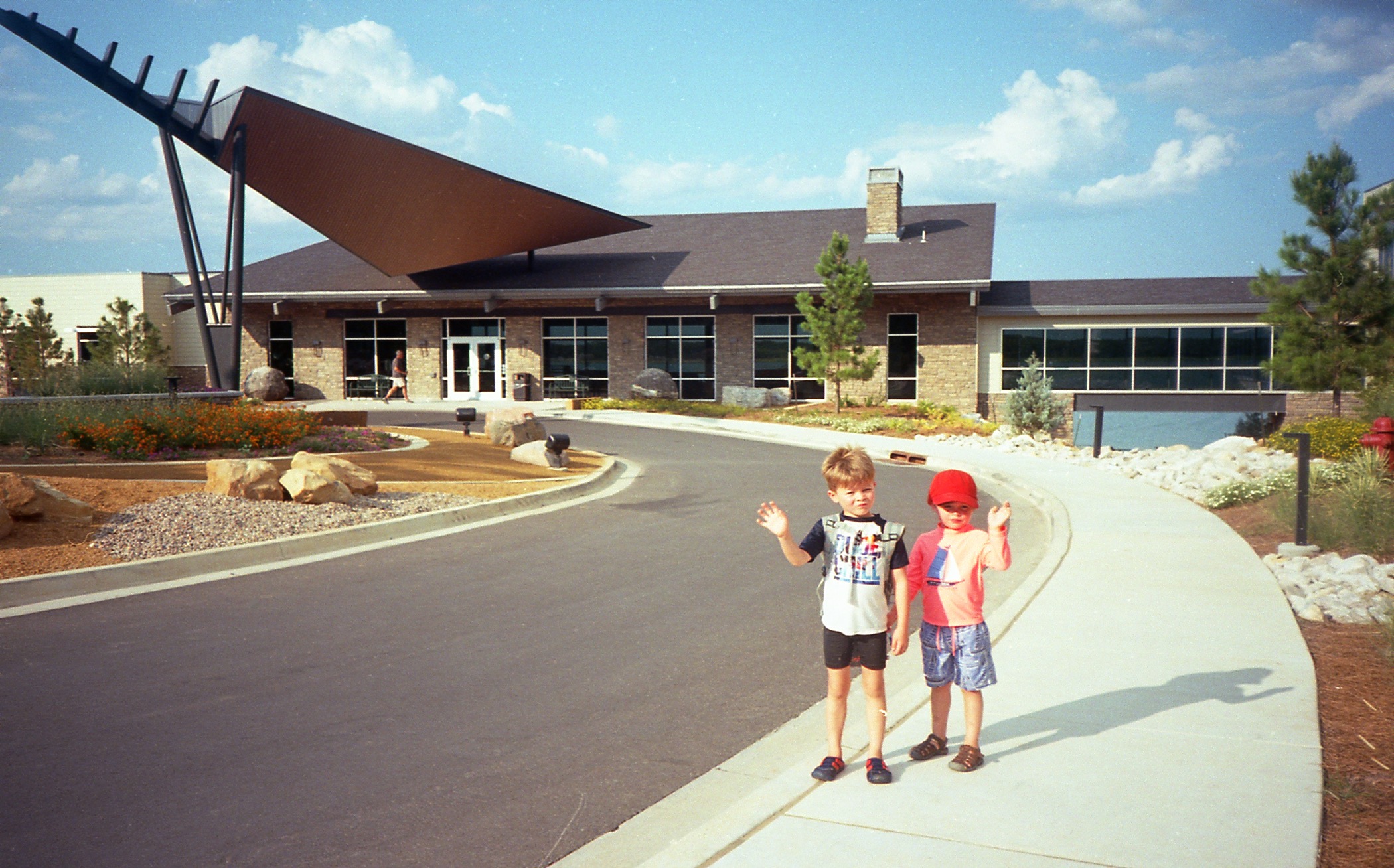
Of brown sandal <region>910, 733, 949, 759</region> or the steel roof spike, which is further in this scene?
the steel roof spike

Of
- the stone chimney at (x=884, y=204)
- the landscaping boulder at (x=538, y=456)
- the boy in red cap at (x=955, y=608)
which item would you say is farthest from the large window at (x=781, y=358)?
the boy in red cap at (x=955, y=608)

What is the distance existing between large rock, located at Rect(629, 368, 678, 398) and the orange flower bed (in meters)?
15.7

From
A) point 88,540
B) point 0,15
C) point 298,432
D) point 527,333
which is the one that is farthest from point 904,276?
point 88,540

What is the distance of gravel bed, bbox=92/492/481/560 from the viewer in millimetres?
8945

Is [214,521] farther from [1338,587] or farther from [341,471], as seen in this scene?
[1338,587]

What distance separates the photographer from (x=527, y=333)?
3512 centimetres

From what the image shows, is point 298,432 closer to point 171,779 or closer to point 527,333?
point 171,779

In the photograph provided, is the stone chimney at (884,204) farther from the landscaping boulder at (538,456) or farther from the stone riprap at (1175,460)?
the landscaping boulder at (538,456)

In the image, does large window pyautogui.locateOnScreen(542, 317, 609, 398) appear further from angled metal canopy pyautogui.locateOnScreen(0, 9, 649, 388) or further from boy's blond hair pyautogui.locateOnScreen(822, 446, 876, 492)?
boy's blond hair pyautogui.locateOnScreen(822, 446, 876, 492)

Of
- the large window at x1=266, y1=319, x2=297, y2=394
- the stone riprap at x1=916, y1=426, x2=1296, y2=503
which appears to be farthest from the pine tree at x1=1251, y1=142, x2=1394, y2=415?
the large window at x1=266, y1=319, x2=297, y2=394

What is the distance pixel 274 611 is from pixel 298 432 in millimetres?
9762

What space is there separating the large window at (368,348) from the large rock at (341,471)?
2504 centimetres

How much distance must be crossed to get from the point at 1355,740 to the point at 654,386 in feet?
91.3

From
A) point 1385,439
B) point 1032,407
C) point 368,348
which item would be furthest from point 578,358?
point 1385,439
